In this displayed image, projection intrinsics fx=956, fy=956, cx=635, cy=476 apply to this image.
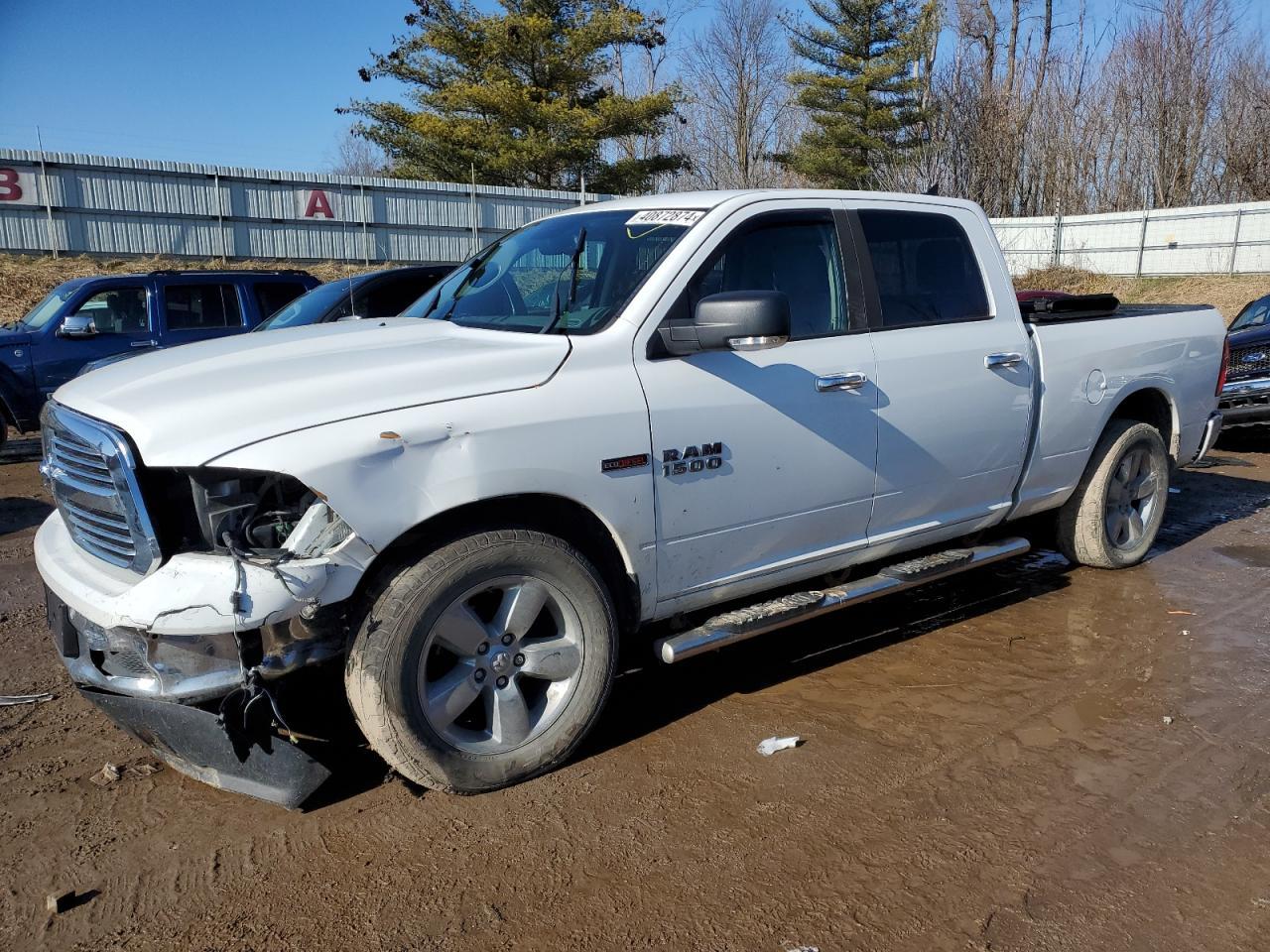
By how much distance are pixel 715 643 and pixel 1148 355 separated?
11.1 feet

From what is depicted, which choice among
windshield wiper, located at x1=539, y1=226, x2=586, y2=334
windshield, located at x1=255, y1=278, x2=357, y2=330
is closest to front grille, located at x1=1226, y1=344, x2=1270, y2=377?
windshield wiper, located at x1=539, y1=226, x2=586, y2=334

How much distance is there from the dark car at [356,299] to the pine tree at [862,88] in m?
31.1

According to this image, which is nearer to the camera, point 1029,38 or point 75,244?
point 75,244

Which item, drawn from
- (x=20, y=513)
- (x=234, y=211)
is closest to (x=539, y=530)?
(x=20, y=513)

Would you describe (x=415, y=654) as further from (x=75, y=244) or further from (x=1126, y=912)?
(x=75, y=244)

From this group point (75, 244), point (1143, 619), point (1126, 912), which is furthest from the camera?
point (75, 244)

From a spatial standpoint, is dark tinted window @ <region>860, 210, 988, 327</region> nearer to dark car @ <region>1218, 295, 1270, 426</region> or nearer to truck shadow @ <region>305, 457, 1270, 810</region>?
truck shadow @ <region>305, 457, 1270, 810</region>

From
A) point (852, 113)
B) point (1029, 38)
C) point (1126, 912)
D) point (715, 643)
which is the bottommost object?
point (1126, 912)

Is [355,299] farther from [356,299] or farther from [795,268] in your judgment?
[795,268]

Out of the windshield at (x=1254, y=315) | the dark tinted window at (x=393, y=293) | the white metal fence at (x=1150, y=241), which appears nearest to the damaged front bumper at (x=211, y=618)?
the dark tinted window at (x=393, y=293)

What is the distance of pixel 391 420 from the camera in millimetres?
2879

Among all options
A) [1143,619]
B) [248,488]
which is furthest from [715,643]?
[1143,619]

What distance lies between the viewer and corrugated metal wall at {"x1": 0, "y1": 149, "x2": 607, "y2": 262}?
20328 millimetres

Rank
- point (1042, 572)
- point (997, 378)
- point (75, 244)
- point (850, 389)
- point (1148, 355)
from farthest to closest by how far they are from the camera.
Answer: point (75, 244) → point (1042, 572) → point (1148, 355) → point (997, 378) → point (850, 389)
